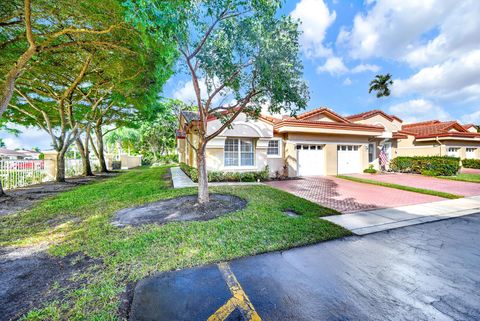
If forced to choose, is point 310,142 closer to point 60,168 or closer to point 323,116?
point 323,116

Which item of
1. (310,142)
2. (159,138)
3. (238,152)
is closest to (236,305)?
(238,152)

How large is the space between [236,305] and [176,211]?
4.31 metres

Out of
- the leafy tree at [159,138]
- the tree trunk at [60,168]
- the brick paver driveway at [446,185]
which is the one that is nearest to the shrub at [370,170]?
the brick paver driveway at [446,185]

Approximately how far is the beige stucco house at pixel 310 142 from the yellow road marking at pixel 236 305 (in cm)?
767

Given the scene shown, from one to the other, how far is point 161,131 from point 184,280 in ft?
115

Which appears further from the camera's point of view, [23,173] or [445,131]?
[445,131]

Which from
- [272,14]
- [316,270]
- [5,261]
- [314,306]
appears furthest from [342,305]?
[272,14]

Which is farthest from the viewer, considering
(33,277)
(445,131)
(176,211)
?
(445,131)

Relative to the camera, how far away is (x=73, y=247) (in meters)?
4.13

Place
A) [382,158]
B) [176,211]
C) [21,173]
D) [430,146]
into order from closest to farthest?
[176,211]
[21,173]
[382,158]
[430,146]

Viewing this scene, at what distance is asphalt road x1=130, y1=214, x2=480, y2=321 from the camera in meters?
2.47

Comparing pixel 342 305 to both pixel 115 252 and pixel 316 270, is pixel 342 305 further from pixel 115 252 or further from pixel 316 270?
pixel 115 252

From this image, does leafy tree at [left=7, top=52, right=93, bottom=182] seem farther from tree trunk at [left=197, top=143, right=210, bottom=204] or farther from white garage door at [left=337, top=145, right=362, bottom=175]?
white garage door at [left=337, top=145, right=362, bottom=175]

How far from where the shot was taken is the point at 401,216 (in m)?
6.12
